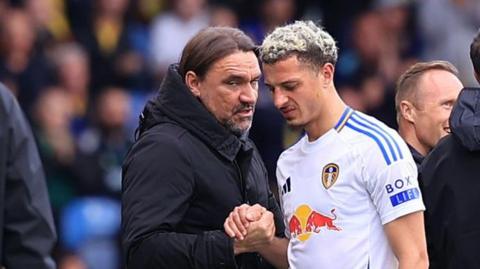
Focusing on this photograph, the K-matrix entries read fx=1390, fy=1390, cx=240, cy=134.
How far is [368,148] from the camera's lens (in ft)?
16.1

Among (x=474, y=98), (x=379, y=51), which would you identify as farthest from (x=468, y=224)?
(x=379, y=51)

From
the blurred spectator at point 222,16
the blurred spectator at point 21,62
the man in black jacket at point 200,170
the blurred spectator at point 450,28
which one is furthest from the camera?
the blurred spectator at point 450,28

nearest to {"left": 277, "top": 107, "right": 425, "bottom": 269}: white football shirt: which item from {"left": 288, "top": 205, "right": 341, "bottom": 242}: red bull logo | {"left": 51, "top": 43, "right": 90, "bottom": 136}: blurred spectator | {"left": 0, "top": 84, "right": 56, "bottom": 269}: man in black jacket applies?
{"left": 288, "top": 205, "right": 341, "bottom": 242}: red bull logo

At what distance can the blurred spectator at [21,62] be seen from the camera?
9258 millimetres

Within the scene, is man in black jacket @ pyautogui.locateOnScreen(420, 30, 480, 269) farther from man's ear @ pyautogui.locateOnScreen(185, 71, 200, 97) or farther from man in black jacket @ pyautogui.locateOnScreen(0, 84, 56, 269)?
man in black jacket @ pyautogui.locateOnScreen(0, 84, 56, 269)

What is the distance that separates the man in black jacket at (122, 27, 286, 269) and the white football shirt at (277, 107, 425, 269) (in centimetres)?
16

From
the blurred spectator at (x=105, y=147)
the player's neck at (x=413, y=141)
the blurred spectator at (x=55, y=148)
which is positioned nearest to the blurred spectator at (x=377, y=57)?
the blurred spectator at (x=105, y=147)

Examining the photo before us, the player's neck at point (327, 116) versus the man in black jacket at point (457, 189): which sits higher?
the player's neck at point (327, 116)

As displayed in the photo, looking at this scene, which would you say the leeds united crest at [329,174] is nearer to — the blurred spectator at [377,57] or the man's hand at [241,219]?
the man's hand at [241,219]

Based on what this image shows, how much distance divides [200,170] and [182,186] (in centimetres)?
11

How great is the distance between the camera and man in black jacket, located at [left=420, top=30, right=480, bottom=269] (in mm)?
5082

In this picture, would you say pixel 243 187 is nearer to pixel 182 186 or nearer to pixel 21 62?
pixel 182 186

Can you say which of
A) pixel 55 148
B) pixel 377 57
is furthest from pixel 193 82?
pixel 377 57

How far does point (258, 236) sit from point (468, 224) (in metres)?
0.77
